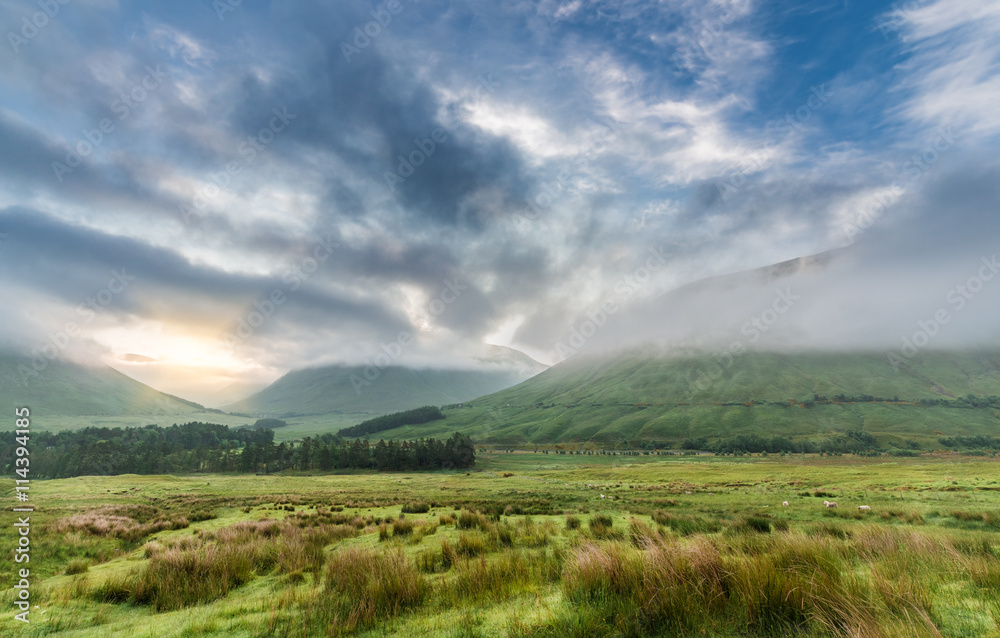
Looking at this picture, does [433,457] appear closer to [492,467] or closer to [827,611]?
[492,467]

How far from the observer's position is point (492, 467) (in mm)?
110438

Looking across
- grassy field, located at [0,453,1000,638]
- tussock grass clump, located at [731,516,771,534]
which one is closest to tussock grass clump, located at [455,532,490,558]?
grassy field, located at [0,453,1000,638]

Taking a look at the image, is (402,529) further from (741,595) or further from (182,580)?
(741,595)

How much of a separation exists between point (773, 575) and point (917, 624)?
131 centimetres

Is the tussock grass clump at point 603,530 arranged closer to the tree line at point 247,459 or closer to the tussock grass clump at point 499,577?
the tussock grass clump at point 499,577

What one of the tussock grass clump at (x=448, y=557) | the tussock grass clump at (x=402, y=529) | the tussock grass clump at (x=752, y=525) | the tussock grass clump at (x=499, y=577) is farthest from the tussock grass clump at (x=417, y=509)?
the tussock grass clump at (x=752, y=525)

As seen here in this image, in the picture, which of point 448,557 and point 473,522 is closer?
point 448,557

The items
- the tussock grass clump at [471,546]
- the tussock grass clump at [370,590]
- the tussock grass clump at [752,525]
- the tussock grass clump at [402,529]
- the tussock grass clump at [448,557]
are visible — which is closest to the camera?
the tussock grass clump at [370,590]

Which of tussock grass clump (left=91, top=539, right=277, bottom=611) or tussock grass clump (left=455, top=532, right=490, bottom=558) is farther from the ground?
tussock grass clump (left=91, top=539, right=277, bottom=611)

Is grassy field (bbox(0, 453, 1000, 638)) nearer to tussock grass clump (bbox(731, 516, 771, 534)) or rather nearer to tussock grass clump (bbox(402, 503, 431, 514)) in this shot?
tussock grass clump (bbox(731, 516, 771, 534))

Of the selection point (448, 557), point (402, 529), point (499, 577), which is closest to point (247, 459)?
point (402, 529)

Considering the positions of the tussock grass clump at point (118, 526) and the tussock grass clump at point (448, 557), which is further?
the tussock grass clump at point (118, 526)

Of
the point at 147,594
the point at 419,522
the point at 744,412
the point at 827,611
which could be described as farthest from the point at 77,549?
the point at 744,412

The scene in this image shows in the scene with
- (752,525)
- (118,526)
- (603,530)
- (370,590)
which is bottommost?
(752,525)
